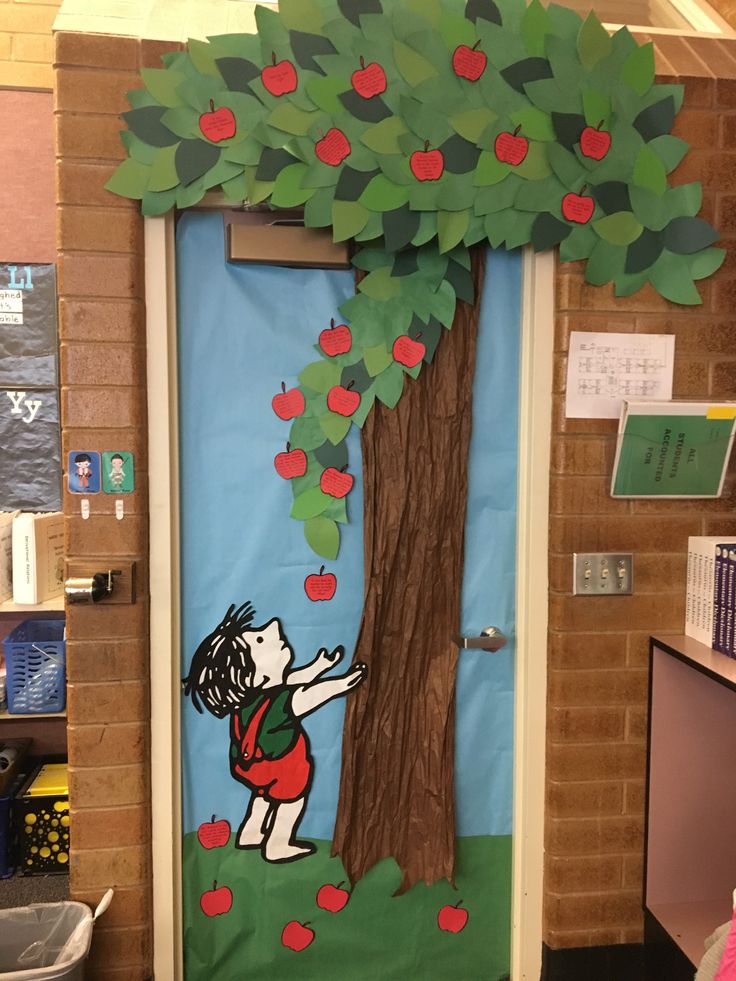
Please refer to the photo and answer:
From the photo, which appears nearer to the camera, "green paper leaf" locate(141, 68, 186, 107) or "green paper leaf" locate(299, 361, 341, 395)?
"green paper leaf" locate(141, 68, 186, 107)

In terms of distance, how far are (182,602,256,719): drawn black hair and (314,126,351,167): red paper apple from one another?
3.49 feet

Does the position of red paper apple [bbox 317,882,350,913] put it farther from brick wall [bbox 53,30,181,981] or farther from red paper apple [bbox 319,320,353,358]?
red paper apple [bbox 319,320,353,358]

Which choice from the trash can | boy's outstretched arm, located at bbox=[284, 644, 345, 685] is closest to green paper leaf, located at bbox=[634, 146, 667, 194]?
boy's outstretched arm, located at bbox=[284, 644, 345, 685]

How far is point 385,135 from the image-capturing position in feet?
5.09

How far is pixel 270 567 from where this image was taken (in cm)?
173

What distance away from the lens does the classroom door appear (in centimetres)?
169

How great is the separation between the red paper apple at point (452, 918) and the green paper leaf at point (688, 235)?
5.77 feet

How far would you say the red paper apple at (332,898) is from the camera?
176cm

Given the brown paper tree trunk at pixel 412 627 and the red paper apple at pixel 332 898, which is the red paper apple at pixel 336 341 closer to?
the brown paper tree trunk at pixel 412 627

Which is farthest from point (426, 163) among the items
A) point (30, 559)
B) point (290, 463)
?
point (30, 559)

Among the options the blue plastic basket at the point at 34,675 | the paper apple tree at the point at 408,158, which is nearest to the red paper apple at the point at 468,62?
the paper apple tree at the point at 408,158

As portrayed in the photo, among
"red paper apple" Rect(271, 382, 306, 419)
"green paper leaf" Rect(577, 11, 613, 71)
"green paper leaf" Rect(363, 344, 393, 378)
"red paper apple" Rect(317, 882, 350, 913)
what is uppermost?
"green paper leaf" Rect(577, 11, 613, 71)

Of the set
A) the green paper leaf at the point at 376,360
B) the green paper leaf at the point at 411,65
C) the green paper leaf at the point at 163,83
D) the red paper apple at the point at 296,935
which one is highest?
the green paper leaf at the point at 411,65

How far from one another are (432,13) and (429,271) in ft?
1.80
